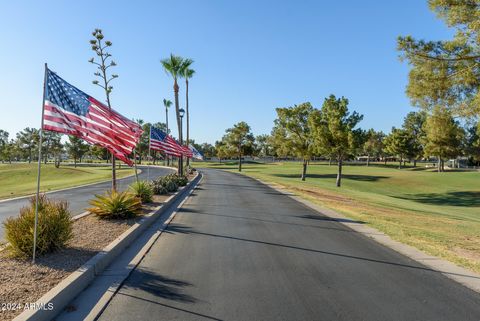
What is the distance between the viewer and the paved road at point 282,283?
4805 mm

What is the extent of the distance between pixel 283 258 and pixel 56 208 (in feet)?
15.1

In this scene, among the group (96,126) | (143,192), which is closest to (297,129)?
(143,192)

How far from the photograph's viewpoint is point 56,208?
764 centimetres

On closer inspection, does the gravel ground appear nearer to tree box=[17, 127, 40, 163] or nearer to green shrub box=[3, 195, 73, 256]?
green shrub box=[3, 195, 73, 256]

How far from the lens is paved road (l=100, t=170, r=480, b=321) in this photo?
4.80 m

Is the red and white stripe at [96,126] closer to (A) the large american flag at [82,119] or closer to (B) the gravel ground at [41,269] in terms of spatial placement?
(A) the large american flag at [82,119]

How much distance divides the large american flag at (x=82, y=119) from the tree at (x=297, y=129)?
34.5 meters

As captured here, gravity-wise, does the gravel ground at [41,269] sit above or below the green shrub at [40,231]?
below

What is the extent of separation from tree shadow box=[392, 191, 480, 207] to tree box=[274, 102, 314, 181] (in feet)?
39.1

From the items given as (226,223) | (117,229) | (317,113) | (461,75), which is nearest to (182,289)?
(117,229)

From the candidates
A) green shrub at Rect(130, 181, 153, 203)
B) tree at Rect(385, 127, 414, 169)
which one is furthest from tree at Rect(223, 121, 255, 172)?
green shrub at Rect(130, 181, 153, 203)

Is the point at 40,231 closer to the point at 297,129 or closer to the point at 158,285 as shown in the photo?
the point at 158,285

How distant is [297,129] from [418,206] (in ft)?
66.4

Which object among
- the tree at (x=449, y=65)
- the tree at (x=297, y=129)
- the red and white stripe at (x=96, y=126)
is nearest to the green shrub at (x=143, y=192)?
the red and white stripe at (x=96, y=126)
